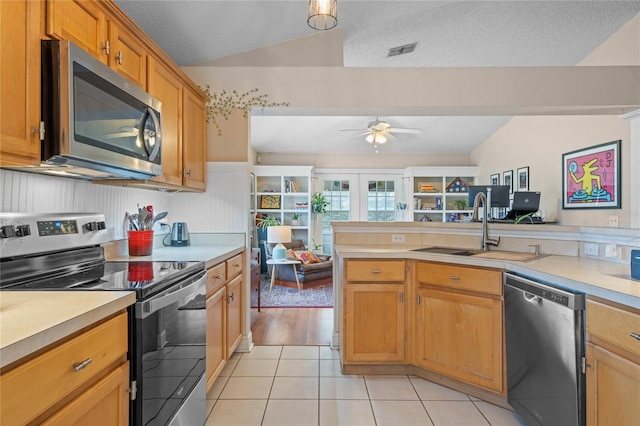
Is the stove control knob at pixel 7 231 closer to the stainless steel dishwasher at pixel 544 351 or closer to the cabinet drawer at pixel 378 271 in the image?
the cabinet drawer at pixel 378 271

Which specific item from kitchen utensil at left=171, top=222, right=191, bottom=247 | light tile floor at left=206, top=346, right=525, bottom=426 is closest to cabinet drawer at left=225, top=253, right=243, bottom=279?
kitchen utensil at left=171, top=222, right=191, bottom=247

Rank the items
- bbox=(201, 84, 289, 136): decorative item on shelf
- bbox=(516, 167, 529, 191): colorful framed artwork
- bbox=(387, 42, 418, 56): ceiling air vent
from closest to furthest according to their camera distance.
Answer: bbox=(201, 84, 289, 136): decorative item on shelf < bbox=(387, 42, 418, 56): ceiling air vent < bbox=(516, 167, 529, 191): colorful framed artwork

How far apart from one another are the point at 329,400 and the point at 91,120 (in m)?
1.96

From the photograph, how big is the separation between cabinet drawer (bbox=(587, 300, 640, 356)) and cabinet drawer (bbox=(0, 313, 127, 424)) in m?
1.79

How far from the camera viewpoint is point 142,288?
129 cm

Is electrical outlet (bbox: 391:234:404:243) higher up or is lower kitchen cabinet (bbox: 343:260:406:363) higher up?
electrical outlet (bbox: 391:234:404:243)

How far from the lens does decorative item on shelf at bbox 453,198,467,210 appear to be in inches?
273

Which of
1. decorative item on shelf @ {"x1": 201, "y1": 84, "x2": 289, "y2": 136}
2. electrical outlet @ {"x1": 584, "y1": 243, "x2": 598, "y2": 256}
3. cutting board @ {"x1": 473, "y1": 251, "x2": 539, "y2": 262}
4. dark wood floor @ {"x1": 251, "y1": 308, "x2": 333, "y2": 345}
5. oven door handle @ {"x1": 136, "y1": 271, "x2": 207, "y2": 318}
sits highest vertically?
decorative item on shelf @ {"x1": 201, "y1": 84, "x2": 289, "y2": 136}

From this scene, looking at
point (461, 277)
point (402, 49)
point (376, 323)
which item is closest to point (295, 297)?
point (376, 323)

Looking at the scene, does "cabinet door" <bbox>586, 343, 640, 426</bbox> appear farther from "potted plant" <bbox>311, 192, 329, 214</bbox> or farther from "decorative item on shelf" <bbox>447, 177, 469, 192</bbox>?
"decorative item on shelf" <bbox>447, 177, 469, 192</bbox>

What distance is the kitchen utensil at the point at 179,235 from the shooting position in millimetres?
2805

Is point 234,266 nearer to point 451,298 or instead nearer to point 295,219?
point 451,298

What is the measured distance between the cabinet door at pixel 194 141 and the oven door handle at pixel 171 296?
37.8 inches

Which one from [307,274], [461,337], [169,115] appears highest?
[169,115]
